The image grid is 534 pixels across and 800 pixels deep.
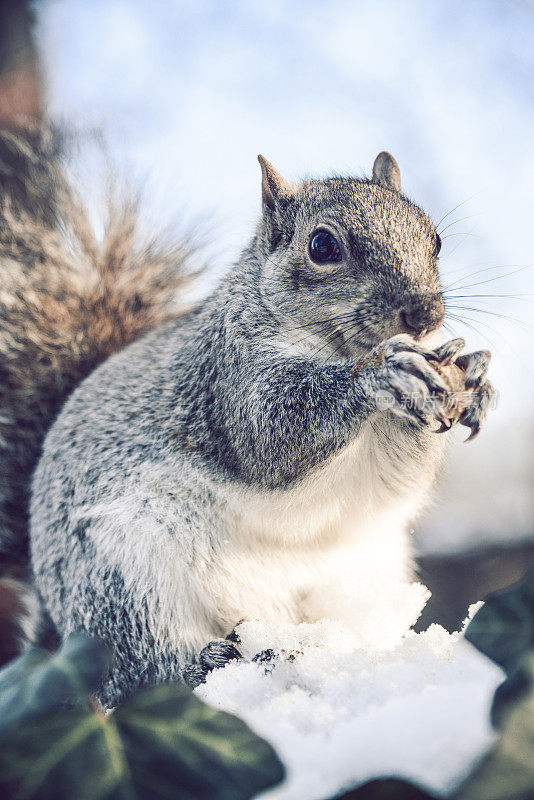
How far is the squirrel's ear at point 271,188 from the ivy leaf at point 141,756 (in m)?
0.67

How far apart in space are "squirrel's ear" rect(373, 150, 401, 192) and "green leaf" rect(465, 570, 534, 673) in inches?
26.8

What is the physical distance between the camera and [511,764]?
0.30 m

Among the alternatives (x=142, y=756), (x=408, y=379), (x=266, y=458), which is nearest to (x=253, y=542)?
(x=266, y=458)

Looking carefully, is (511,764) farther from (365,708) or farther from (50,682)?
(50,682)

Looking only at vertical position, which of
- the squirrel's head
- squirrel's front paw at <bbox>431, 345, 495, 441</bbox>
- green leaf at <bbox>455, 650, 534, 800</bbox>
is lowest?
green leaf at <bbox>455, 650, 534, 800</bbox>

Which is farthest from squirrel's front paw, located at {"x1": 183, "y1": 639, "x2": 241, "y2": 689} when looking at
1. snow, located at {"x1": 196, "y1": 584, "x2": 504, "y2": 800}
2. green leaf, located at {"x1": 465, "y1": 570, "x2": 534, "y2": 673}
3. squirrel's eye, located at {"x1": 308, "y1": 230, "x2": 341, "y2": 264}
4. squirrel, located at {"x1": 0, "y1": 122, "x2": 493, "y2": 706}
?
squirrel's eye, located at {"x1": 308, "y1": 230, "x2": 341, "y2": 264}

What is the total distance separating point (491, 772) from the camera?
0.97 ft

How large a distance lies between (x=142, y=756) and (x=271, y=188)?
0.72 meters

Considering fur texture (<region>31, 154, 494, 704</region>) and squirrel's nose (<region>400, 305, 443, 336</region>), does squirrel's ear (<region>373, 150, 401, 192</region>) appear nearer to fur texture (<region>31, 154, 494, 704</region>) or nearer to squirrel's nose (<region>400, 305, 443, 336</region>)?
fur texture (<region>31, 154, 494, 704</region>)

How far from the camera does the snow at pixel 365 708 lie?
12.7 inches

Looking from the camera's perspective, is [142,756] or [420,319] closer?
[142,756]

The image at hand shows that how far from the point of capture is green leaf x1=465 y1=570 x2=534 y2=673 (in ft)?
1.12

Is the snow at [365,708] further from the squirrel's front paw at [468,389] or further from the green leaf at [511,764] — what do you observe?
the squirrel's front paw at [468,389]

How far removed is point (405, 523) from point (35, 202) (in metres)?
0.87
